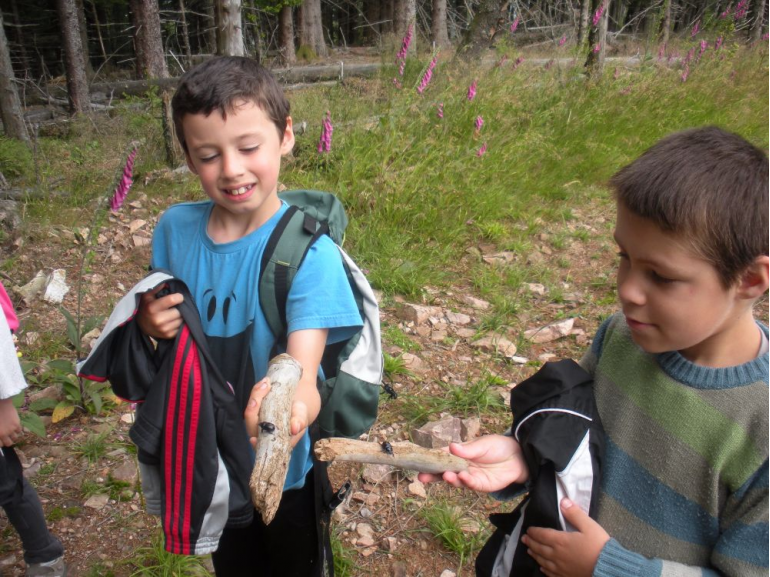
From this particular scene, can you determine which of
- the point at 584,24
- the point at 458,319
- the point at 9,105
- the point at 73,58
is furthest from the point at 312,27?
the point at 458,319

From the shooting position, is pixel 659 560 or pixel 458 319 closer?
pixel 659 560

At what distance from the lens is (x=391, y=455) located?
1.26 m

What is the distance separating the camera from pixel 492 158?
5.16 m

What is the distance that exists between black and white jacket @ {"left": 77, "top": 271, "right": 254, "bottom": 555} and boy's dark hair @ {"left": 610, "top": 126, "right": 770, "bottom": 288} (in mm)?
1128

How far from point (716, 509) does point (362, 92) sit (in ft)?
20.1

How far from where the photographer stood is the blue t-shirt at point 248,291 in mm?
1537

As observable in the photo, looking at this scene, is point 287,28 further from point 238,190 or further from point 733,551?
point 733,551

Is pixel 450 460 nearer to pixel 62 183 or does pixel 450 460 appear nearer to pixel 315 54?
pixel 62 183

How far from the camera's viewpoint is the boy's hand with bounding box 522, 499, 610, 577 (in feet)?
3.80

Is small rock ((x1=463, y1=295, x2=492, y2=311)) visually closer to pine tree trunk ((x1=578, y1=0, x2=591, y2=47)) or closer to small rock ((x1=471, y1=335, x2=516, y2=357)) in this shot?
small rock ((x1=471, y1=335, x2=516, y2=357))

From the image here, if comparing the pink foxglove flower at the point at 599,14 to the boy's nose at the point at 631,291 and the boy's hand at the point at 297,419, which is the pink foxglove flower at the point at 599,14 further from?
the boy's hand at the point at 297,419

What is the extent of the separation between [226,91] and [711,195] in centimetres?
121

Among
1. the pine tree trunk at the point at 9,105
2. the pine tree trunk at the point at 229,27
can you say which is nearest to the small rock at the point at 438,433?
the pine tree trunk at the point at 229,27

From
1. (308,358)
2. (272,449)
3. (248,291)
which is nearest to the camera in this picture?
(272,449)
